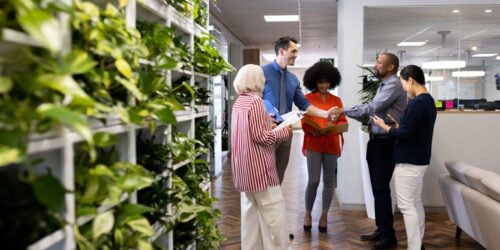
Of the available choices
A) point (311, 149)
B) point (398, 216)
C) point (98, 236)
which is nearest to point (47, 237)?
point (98, 236)

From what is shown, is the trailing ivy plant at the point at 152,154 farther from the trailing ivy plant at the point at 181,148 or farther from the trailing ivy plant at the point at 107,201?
the trailing ivy plant at the point at 107,201

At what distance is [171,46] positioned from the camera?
5.69 feet

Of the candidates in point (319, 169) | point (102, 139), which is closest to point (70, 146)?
point (102, 139)

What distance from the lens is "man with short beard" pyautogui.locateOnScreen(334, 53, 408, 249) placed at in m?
3.51

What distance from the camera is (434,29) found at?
21.3ft

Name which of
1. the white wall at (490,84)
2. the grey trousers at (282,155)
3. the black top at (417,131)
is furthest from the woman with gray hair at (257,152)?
the white wall at (490,84)

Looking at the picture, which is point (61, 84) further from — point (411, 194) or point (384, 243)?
point (384, 243)

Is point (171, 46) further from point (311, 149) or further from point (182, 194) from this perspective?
point (311, 149)

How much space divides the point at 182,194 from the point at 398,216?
11.5 feet

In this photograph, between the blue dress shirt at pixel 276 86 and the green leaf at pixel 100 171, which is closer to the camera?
the green leaf at pixel 100 171

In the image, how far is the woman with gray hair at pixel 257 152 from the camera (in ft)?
9.25


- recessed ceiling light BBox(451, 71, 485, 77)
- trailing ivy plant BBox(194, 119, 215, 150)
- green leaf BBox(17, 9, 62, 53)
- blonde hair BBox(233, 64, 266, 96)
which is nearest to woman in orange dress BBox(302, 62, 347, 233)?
blonde hair BBox(233, 64, 266, 96)

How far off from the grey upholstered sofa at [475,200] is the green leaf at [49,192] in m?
2.70

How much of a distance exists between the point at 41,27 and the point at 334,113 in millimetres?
3198
